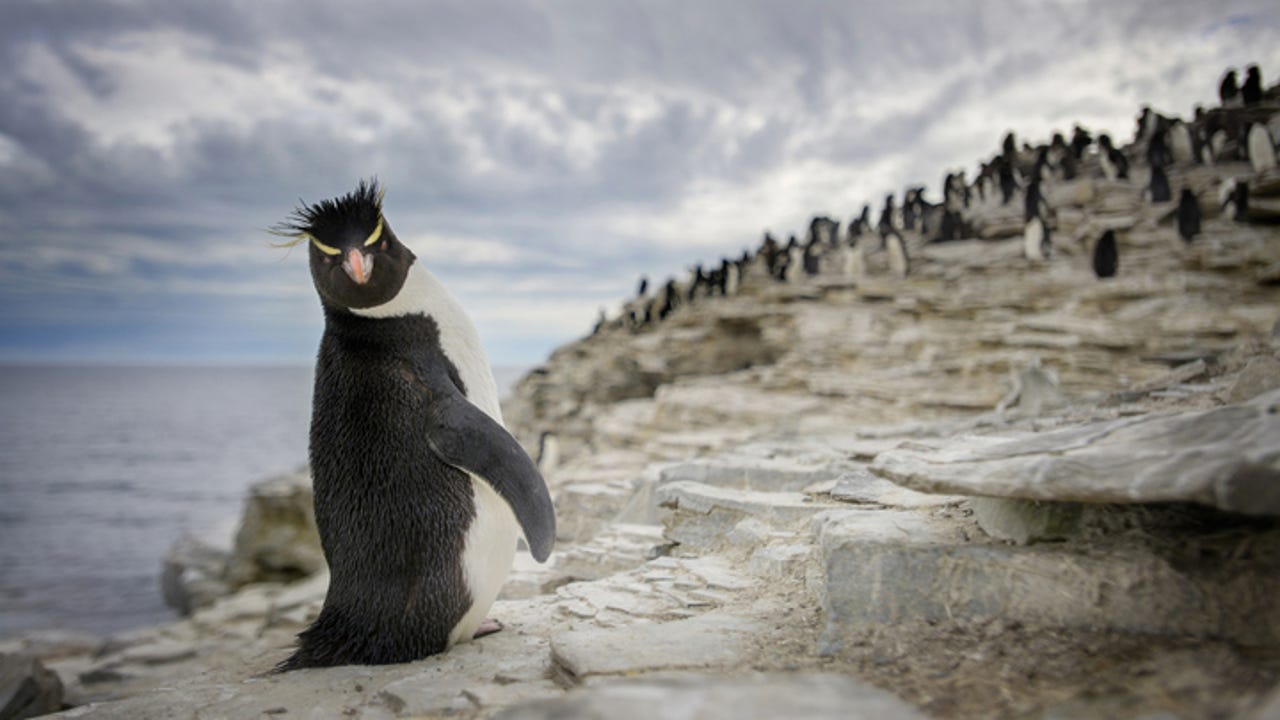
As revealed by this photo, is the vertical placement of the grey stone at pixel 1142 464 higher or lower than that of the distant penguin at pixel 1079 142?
lower

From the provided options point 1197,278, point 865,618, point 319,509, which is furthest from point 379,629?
point 1197,278

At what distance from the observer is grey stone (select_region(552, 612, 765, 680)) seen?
7.29 feet

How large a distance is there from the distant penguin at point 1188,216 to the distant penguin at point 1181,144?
33.5 ft

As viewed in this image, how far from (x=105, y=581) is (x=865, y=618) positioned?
83.7ft

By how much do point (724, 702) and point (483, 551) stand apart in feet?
5.96

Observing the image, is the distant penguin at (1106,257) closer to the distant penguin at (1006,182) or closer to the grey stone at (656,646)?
the distant penguin at (1006,182)

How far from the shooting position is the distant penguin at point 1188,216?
15.4m

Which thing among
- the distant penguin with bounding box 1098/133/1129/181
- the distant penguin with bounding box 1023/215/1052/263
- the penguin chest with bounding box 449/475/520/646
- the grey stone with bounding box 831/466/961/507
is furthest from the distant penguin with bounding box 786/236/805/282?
the penguin chest with bounding box 449/475/520/646

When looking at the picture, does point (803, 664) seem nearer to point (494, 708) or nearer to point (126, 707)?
point (494, 708)

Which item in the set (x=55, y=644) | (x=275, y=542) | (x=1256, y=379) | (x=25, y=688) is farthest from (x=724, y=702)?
(x=275, y=542)

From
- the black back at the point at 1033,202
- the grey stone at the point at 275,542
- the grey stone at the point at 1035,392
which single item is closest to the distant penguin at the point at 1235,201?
the black back at the point at 1033,202

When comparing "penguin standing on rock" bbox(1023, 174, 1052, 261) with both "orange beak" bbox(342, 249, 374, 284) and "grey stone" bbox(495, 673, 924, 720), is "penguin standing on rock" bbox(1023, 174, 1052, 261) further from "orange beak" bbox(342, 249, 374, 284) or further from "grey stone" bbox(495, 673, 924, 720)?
"grey stone" bbox(495, 673, 924, 720)

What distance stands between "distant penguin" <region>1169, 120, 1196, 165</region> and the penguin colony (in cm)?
4

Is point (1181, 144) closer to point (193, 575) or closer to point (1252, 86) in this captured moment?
point (1252, 86)
